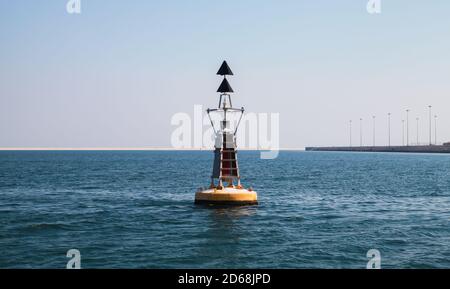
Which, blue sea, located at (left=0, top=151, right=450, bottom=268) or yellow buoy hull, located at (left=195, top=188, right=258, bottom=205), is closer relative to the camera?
blue sea, located at (left=0, top=151, right=450, bottom=268)

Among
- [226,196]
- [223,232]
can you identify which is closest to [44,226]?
[223,232]

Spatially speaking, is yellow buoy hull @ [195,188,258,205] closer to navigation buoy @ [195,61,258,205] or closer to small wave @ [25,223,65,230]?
navigation buoy @ [195,61,258,205]

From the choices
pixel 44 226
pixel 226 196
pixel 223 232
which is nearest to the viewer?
pixel 223 232

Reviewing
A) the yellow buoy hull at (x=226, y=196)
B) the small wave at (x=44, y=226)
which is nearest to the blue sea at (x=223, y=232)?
the small wave at (x=44, y=226)

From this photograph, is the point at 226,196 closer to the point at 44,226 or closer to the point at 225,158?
the point at 225,158

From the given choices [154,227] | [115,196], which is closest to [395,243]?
[154,227]

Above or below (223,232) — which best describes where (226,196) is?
above

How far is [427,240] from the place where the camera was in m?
28.4

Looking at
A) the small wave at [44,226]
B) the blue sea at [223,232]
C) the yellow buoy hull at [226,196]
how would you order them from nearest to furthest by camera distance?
the blue sea at [223,232]
the small wave at [44,226]
the yellow buoy hull at [226,196]

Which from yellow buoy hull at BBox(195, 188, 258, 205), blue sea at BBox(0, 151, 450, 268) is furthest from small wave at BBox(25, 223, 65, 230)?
yellow buoy hull at BBox(195, 188, 258, 205)

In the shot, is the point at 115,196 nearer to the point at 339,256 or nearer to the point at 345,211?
the point at 345,211

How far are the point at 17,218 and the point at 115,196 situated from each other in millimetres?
18671

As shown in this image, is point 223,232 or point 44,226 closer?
point 223,232

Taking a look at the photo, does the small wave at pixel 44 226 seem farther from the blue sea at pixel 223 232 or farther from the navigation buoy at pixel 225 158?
the navigation buoy at pixel 225 158
